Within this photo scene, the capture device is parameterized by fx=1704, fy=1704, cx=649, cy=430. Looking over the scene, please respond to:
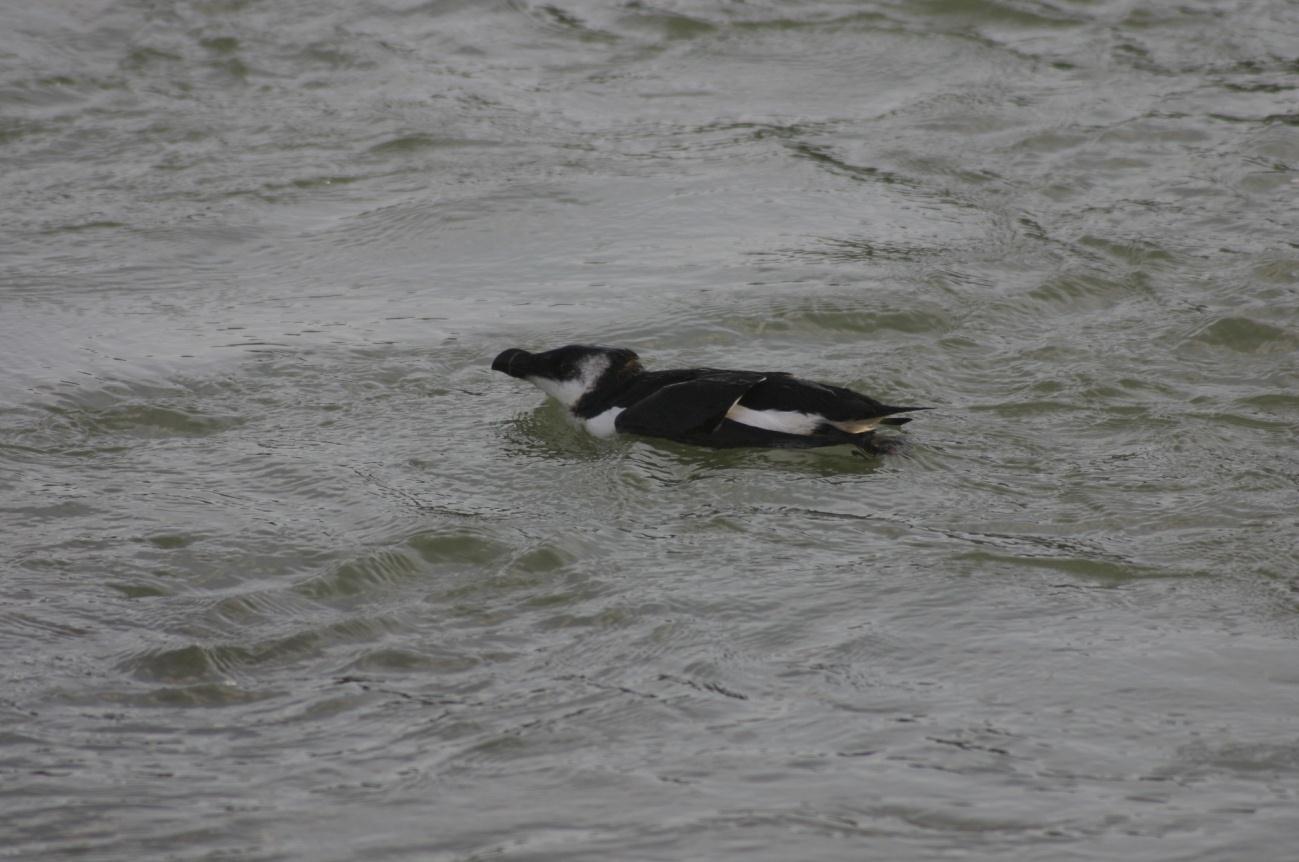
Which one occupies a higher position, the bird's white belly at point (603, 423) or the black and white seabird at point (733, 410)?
the black and white seabird at point (733, 410)

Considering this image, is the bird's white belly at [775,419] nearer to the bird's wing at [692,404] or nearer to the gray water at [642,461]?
Answer: the bird's wing at [692,404]

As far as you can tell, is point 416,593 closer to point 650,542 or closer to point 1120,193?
point 650,542

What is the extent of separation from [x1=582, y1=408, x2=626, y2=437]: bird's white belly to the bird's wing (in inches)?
5.8

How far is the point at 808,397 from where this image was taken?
6898mm

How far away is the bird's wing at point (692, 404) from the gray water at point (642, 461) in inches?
6.1

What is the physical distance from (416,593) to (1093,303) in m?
4.68

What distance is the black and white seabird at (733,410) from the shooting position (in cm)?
688

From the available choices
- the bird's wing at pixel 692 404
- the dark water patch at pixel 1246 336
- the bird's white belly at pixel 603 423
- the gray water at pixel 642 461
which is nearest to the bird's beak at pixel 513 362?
the gray water at pixel 642 461

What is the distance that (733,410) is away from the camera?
699cm

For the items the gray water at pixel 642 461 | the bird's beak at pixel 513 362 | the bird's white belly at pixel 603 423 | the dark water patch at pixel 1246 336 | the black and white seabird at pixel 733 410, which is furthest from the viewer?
the dark water patch at pixel 1246 336

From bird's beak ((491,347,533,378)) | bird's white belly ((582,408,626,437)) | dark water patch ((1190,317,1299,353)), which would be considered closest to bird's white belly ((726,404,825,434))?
bird's white belly ((582,408,626,437))

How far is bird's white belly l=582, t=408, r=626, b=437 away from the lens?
734 cm

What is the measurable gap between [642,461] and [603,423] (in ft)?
1.14

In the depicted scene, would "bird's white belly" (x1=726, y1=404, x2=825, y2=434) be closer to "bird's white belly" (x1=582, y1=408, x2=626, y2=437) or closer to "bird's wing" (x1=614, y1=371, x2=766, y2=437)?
"bird's wing" (x1=614, y1=371, x2=766, y2=437)
